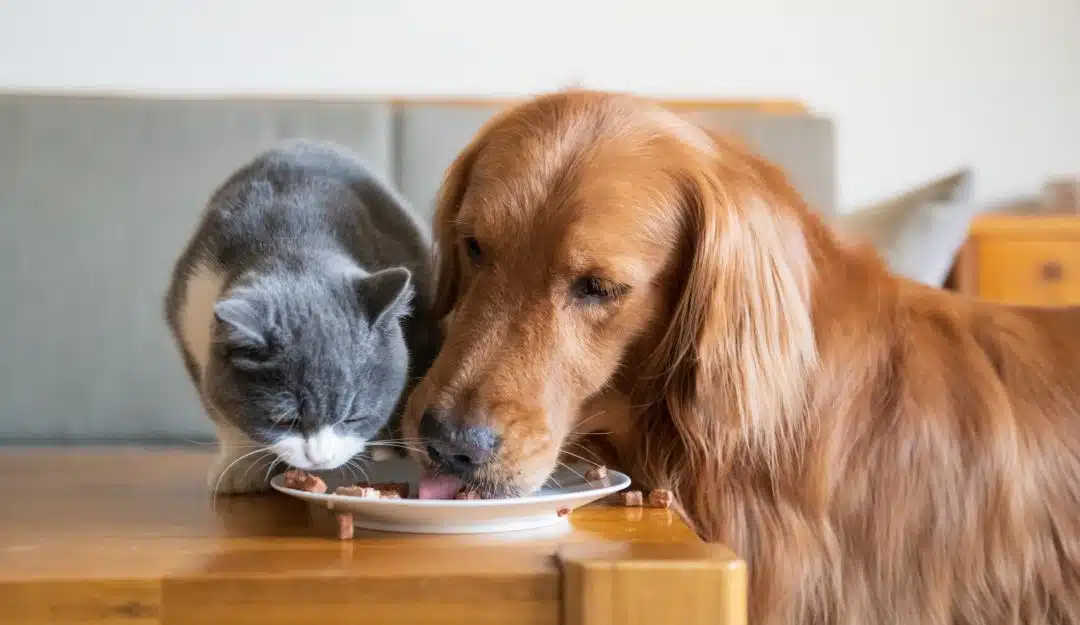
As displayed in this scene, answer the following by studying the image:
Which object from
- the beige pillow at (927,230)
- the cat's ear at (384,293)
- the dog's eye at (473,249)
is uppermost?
the beige pillow at (927,230)

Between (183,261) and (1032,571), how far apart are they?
3.96 ft

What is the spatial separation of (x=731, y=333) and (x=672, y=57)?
195cm

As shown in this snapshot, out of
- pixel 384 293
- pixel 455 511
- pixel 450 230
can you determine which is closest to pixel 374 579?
pixel 455 511

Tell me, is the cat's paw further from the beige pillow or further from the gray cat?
the beige pillow

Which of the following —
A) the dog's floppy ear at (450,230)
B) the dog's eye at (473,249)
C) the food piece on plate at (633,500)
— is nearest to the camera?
the food piece on plate at (633,500)

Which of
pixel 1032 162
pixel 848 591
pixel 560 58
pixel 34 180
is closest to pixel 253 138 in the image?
pixel 34 180

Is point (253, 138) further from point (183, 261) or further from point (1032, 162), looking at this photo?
point (1032, 162)

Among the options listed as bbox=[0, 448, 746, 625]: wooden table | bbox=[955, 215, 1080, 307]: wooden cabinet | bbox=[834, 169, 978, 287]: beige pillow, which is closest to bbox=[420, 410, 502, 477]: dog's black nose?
bbox=[0, 448, 746, 625]: wooden table

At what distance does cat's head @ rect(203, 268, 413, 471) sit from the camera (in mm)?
1209

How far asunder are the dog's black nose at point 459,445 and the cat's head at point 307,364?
0.63ft

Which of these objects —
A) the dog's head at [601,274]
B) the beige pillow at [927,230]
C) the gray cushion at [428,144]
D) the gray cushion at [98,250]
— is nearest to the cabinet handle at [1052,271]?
the beige pillow at [927,230]

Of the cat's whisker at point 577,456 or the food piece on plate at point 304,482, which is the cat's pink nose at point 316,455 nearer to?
the food piece on plate at point 304,482

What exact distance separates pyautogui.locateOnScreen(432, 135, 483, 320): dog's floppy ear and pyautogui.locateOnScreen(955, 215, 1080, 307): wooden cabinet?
176cm

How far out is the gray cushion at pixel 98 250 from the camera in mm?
2398
